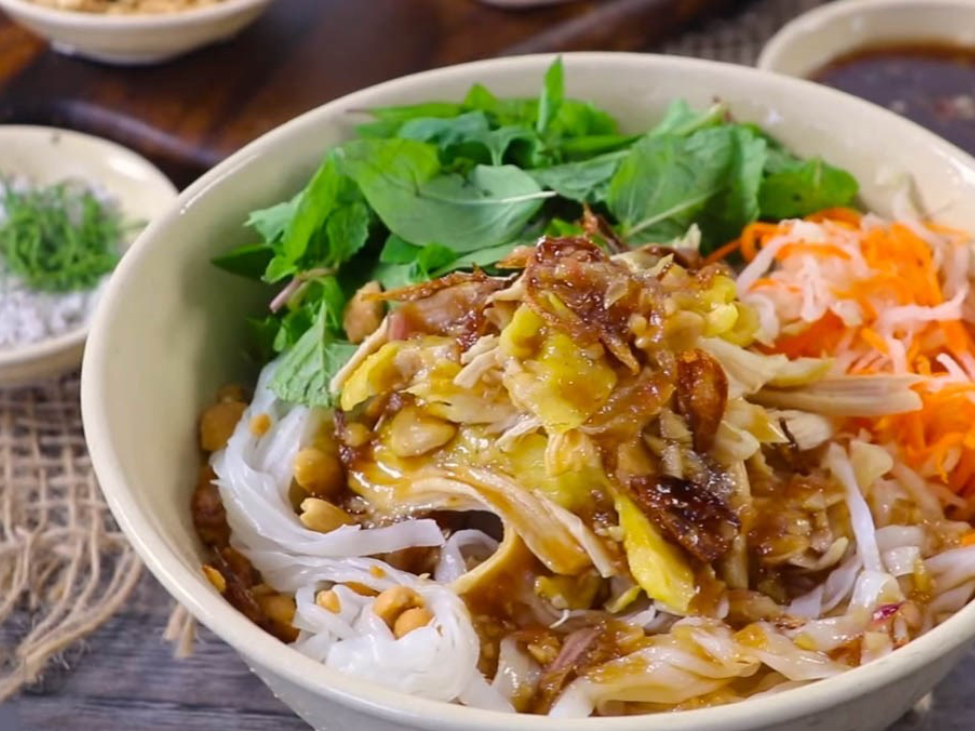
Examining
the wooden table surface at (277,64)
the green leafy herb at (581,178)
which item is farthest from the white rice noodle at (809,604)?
the wooden table surface at (277,64)

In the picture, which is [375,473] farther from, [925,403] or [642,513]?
[925,403]

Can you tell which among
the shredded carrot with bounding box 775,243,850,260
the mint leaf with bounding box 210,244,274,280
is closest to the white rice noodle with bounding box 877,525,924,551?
the shredded carrot with bounding box 775,243,850,260

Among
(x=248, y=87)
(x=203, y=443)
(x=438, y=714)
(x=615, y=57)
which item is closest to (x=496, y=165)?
(x=615, y=57)

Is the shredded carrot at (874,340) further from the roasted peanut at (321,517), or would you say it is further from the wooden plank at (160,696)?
the roasted peanut at (321,517)

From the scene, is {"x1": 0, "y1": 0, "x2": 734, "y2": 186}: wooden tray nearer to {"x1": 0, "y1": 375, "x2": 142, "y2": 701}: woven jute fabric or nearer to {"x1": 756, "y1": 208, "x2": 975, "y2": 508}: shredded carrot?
{"x1": 0, "y1": 375, "x2": 142, "y2": 701}: woven jute fabric

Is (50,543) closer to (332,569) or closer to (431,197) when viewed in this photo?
(332,569)

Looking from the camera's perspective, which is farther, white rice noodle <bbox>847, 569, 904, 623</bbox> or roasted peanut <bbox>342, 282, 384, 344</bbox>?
roasted peanut <bbox>342, 282, 384, 344</bbox>
